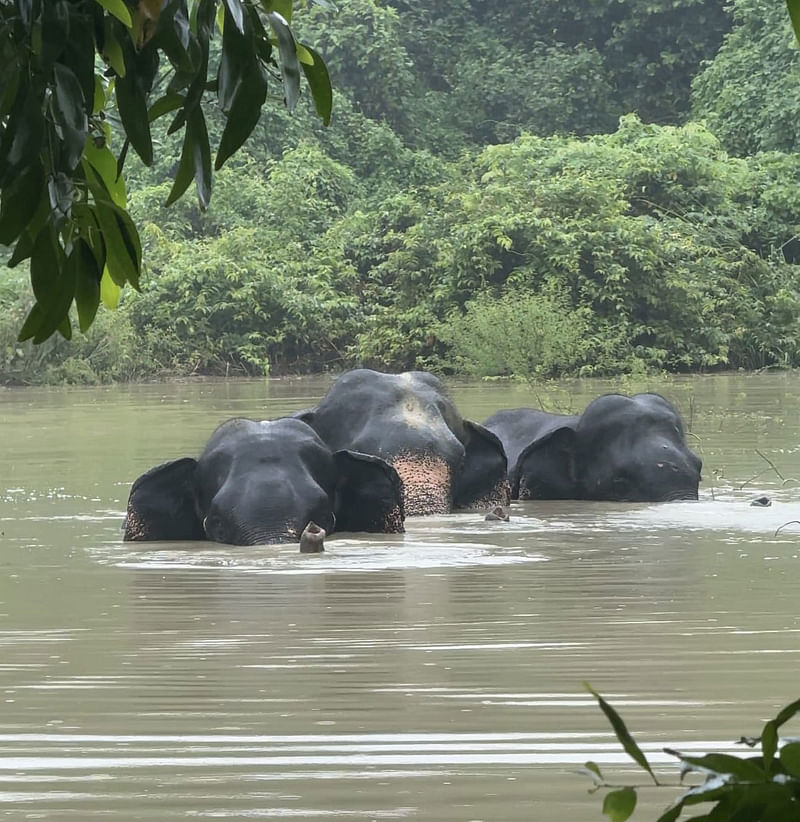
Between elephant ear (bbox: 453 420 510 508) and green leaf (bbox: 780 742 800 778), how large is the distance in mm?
8470

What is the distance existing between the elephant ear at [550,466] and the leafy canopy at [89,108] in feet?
25.9

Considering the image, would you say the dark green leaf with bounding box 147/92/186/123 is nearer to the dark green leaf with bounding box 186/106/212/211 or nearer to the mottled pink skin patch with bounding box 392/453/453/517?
the dark green leaf with bounding box 186/106/212/211

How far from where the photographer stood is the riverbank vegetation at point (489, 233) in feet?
77.9

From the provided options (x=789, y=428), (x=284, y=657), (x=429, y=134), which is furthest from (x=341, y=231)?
(x=284, y=657)

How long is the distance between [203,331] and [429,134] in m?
9.61

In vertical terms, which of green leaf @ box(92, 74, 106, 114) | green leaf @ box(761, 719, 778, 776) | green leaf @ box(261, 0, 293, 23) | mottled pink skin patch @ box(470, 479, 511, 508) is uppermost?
green leaf @ box(261, 0, 293, 23)

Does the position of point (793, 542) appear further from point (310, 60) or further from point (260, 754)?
point (310, 60)

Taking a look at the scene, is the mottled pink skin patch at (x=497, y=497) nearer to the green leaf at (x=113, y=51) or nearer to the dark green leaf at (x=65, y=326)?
the dark green leaf at (x=65, y=326)

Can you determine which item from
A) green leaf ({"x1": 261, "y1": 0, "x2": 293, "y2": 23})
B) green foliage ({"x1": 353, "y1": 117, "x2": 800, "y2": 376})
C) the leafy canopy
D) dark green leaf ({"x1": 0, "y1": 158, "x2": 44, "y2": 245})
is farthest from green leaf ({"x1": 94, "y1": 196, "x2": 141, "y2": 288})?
green foliage ({"x1": 353, "y1": 117, "x2": 800, "y2": 376})

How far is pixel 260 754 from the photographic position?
3.92 meters

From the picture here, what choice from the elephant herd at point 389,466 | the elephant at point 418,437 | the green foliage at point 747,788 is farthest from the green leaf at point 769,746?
the elephant at point 418,437

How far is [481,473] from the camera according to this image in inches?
401

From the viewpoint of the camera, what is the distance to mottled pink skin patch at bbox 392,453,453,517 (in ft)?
31.9

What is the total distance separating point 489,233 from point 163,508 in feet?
53.0
